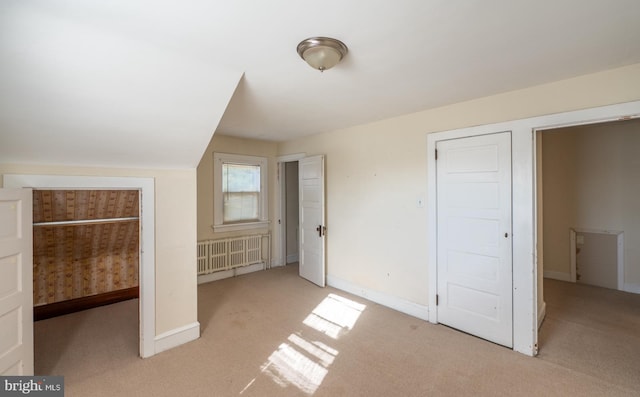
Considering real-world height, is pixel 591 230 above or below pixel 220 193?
below

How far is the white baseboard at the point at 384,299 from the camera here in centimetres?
317

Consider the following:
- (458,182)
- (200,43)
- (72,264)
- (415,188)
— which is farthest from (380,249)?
(72,264)

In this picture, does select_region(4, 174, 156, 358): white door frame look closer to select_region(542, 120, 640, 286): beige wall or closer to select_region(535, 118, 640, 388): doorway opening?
select_region(535, 118, 640, 388): doorway opening

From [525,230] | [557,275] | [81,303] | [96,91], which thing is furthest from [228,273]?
[557,275]

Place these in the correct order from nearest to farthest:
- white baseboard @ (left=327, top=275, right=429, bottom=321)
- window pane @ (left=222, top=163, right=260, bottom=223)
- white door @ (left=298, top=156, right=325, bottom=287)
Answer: white baseboard @ (left=327, top=275, right=429, bottom=321), white door @ (left=298, top=156, right=325, bottom=287), window pane @ (left=222, top=163, right=260, bottom=223)

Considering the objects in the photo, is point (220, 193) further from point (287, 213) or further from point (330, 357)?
point (330, 357)

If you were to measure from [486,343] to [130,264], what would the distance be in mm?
4428

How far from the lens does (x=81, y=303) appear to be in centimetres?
344

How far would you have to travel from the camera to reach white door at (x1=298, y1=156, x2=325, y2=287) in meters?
4.18

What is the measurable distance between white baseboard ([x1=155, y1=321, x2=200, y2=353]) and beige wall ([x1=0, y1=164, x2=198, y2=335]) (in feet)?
0.12

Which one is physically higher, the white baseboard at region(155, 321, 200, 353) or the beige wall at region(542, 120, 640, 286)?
the beige wall at region(542, 120, 640, 286)

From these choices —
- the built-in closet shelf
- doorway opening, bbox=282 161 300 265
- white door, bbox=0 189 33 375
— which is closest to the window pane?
doorway opening, bbox=282 161 300 265

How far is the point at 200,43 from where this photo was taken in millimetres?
1632

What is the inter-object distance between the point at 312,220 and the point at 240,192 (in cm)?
142
